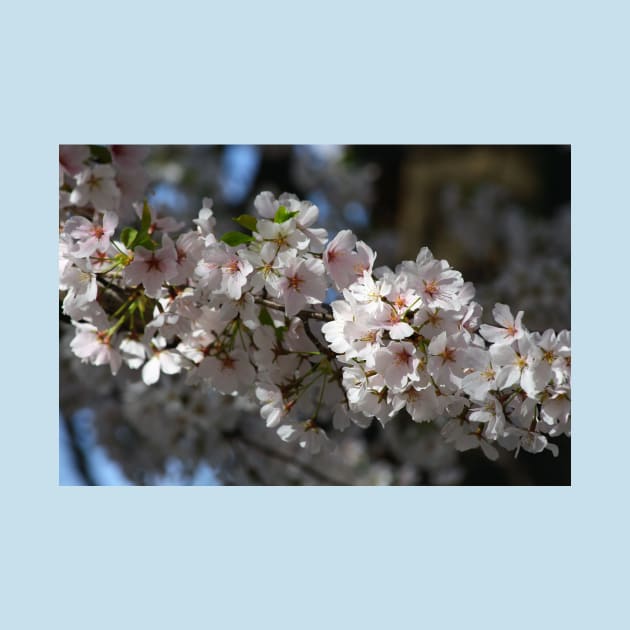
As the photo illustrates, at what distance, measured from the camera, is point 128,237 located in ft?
6.45

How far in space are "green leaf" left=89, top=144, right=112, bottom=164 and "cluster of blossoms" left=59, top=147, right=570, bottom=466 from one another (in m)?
0.29

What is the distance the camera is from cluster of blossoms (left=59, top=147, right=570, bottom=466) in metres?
1.69

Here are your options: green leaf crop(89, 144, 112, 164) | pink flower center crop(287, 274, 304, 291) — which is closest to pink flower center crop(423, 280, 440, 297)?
pink flower center crop(287, 274, 304, 291)

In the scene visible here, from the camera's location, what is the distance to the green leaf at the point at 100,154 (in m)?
2.44

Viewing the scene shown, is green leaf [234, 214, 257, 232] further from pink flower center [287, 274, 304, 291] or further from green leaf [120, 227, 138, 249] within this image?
green leaf [120, 227, 138, 249]

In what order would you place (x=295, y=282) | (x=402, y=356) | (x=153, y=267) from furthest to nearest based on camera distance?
(x=153, y=267) < (x=295, y=282) < (x=402, y=356)

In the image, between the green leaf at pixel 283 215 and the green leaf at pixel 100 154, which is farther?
the green leaf at pixel 100 154

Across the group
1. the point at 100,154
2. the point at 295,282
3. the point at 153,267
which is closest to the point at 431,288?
the point at 295,282

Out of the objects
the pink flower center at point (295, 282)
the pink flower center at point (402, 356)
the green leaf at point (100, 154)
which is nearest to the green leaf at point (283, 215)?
the pink flower center at point (295, 282)

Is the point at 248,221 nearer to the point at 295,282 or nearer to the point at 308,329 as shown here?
the point at 295,282

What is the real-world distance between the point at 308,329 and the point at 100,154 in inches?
35.3

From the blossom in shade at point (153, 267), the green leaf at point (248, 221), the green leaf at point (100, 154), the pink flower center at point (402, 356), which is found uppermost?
the green leaf at point (100, 154)

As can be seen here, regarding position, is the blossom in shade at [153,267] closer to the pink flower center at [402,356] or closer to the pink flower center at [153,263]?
the pink flower center at [153,263]

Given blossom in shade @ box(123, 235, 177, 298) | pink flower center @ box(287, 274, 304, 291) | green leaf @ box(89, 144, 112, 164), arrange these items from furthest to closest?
green leaf @ box(89, 144, 112, 164) < blossom in shade @ box(123, 235, 177, 298) < pink flower center @ box(287, 274, 304, 291)
